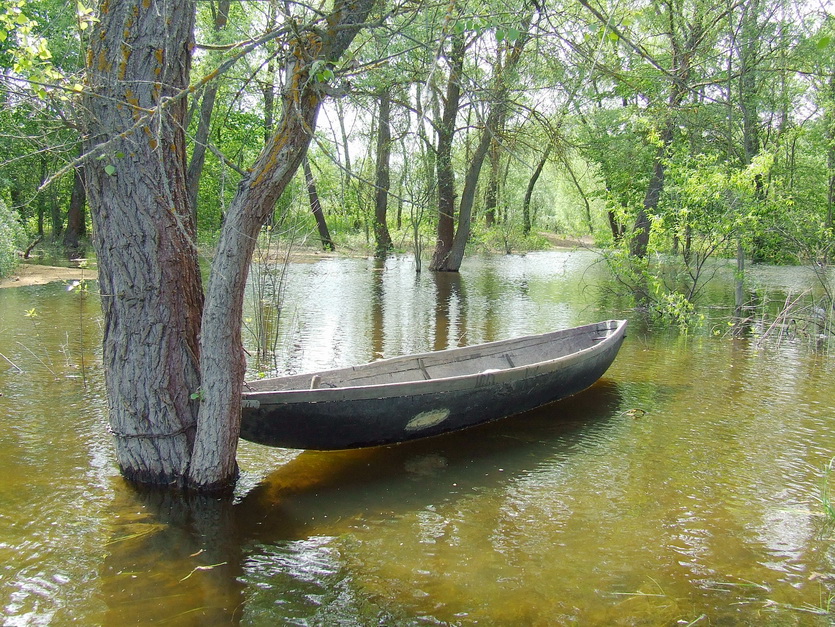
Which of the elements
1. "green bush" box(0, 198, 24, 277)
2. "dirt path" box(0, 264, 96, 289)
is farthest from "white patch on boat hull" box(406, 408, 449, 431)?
"green bush" box(0, 198, 24, 277)

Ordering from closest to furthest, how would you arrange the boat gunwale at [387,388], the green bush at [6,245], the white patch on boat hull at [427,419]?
1. the boat gunwale at [387,388]
2. the white patch on boat hull at [427,419]
3. the green bush at [6,245]

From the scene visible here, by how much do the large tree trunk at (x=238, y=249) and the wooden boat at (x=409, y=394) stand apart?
0.31 meters

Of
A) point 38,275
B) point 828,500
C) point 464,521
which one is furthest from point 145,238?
point 38,275

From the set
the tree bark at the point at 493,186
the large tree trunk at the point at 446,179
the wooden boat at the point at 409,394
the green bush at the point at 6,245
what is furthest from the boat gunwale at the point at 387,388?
the green bush at the point at 6,245

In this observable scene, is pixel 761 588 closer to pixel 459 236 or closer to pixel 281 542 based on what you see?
pixel 281 542

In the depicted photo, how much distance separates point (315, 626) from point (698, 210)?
917 centimetres

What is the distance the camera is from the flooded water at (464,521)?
346 centimetres

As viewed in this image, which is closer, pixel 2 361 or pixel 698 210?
pixel 2 361

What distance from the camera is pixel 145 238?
435 centimetres

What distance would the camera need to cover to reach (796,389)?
756 cm

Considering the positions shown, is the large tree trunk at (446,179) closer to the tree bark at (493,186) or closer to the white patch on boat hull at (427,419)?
the tree bark at (493,186)

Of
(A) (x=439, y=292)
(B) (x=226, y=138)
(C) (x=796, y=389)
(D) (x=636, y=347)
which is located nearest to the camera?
(C) (x=796, y=389)

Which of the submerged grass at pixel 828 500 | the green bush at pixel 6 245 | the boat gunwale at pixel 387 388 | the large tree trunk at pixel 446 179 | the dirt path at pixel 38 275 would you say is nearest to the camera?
the submerged grass at pixel 828 500

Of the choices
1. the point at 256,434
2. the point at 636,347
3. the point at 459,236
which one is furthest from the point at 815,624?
the point at 459,236
